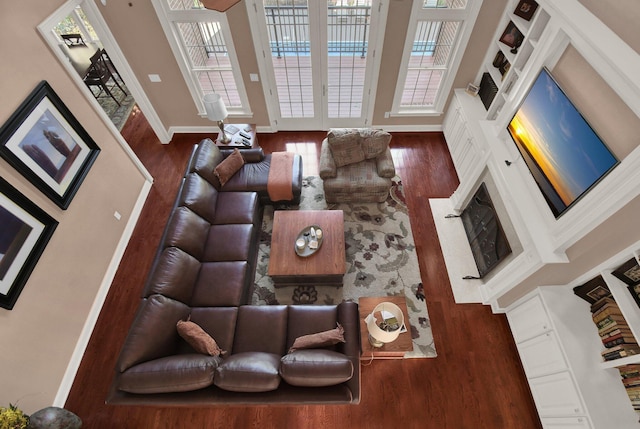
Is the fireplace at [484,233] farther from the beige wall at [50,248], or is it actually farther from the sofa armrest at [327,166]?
the beige wall at [50,248]

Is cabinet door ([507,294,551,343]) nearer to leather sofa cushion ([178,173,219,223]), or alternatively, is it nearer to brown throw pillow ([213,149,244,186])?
leather sofa cushion ([178,173,219,223])

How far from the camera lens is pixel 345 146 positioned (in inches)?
163

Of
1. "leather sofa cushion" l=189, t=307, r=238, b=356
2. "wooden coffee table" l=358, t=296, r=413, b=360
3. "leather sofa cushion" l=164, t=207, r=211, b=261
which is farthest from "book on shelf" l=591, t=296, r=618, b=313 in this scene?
"leather sofa cushion" l=164, t=207, r=211, b=261

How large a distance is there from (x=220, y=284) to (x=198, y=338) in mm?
629

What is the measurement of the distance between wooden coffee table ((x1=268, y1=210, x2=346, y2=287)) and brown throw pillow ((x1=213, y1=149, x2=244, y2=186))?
34.8 inches

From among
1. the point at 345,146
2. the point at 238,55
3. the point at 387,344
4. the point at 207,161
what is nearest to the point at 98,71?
the point at 238,55

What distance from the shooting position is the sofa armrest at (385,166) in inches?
161

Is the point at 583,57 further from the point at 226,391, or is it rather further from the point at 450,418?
the point at 226,391

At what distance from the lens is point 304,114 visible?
5.21 meters

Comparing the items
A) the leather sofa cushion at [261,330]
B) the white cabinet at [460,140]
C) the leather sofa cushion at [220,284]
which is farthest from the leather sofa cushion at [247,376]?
the white cabinet at [460,140]

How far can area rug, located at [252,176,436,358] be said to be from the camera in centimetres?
363

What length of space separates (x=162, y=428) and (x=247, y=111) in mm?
4327

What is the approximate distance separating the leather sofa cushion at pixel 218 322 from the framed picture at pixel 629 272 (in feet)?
10.6

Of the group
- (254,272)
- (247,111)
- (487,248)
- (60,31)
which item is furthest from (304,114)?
(60,31)
